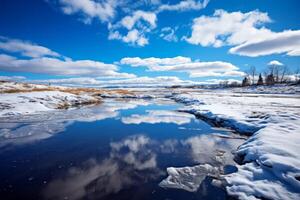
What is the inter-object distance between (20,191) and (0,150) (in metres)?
4.32

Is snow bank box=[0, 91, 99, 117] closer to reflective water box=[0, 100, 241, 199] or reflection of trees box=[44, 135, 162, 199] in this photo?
reflective water box=[0, 100, 241, 199]

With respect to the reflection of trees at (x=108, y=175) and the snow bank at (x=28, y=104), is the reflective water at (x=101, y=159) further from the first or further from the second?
the snow bank at (x=28, y=104)

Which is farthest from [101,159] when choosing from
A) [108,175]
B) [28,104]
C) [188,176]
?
[28,104]

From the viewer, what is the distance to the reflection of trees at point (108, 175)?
4895mm

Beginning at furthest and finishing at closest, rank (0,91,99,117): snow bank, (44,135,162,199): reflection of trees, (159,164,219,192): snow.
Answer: (0,91,99,117): snow bank < (159,164,219,192): snow < (44,135,162,199): reflection of trees

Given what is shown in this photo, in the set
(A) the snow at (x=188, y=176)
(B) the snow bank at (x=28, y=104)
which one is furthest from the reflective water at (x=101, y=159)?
(B) the snow bank at (x=28, y=104)

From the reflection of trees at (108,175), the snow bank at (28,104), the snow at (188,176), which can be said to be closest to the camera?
the reflection of trees at (108,175)

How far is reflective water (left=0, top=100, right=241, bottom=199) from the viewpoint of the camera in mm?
4898

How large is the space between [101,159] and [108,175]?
1.34 meters

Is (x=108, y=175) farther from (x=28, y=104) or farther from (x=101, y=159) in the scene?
(x=28, y=104)

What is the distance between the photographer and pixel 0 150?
7914 mm

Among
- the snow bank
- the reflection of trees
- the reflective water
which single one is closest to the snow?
the reflective water

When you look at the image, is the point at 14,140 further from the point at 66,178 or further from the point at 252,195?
the point at 252,195

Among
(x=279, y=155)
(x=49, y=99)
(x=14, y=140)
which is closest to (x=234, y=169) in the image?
(x=279, y=155)
